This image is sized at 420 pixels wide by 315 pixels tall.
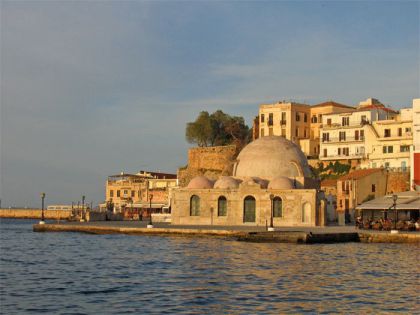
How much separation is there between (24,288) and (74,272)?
519 cm

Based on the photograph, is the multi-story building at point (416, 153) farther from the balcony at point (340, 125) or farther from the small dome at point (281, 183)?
the small dome at point (281, 183)

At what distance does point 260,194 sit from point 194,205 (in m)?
6.31

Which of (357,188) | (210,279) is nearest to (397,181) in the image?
(357,188)

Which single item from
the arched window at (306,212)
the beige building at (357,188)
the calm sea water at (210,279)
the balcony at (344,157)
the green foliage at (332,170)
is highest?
the balcony at (344,157)

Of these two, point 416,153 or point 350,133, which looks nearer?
point 416,153

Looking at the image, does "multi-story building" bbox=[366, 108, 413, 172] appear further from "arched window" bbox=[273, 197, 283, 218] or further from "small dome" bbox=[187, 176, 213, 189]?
"small dome" bbox=[187, 176, 213, 189]

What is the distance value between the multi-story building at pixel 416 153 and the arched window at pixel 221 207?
19968 mm

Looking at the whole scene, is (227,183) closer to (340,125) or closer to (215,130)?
(340,125)

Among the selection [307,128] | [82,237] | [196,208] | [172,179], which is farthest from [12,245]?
[172,179]

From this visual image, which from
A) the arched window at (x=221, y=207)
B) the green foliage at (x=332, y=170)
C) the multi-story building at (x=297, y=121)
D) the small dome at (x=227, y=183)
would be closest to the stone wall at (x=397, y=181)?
the green foliage at (x=332, y=170)

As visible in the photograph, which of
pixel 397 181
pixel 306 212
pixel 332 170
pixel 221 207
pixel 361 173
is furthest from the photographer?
pixel 332 170

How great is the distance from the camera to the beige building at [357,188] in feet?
233

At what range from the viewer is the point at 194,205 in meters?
61.4

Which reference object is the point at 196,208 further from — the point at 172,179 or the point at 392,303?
the point at 172,179
